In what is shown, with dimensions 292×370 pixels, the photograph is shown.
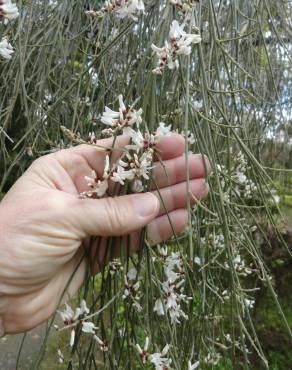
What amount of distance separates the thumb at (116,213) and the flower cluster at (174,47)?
0.76 feet

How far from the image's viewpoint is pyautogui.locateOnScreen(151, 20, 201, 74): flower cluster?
803mm

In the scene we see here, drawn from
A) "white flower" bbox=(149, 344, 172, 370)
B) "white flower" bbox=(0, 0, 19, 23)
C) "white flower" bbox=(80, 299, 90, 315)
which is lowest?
"white flower" bbox=(149, 344, 172, 370)

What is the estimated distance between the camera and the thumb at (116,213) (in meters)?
0.88

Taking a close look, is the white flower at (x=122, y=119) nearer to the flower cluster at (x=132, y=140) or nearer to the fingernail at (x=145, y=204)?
the flower cluster at (x=132, y=140)

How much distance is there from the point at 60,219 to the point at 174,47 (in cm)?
39

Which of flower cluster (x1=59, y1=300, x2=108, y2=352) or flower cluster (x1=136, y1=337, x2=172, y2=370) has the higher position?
flower cluster (x1=59, y1=300, x2=108, y2=352)

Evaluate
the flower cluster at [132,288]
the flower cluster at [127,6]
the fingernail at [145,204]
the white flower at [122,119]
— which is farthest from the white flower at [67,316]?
the flower cluster at [127,6]

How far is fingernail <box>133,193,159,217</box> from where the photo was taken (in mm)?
882

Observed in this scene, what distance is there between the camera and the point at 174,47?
81 centimetres

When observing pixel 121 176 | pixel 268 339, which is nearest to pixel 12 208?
pixel 121 176

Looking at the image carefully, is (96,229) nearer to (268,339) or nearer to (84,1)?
(84,1)

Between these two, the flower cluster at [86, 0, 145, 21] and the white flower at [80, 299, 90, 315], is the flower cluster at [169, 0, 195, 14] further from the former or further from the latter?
the white flower at [80, 299, 90, 315]

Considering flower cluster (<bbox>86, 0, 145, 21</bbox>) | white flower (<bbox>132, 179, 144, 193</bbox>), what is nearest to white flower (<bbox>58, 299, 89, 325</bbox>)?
white flower (<bbox>132, 179, 144, 193</bbox>)

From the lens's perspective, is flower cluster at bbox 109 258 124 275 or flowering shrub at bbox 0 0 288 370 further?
flower cluster at bbox 109 258 124 275
